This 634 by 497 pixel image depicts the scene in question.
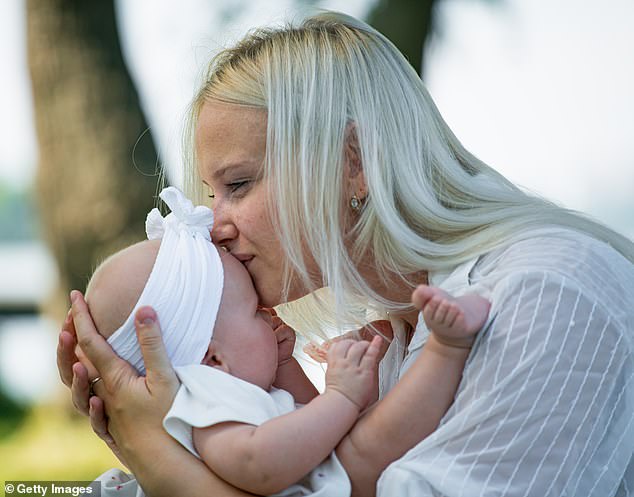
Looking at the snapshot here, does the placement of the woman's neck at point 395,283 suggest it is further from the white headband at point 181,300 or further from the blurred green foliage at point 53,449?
the blurred green foliage at point 53,449

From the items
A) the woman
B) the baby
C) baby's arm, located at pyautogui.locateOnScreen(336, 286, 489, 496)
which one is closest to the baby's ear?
the baby

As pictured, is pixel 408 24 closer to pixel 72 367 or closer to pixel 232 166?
pixel 232 166

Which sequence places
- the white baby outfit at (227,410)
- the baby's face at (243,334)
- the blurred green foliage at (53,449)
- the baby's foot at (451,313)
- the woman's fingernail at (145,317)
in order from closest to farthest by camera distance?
the baby's foot at (451,313), the white baby outfit at (227,410), the woman's fingernail at (145,317), the baby's face at (243,334), the blurred green foliage at (53,449)

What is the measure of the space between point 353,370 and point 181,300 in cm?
39

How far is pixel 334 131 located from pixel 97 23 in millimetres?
3511

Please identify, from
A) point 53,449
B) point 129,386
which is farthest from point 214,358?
point 53,449

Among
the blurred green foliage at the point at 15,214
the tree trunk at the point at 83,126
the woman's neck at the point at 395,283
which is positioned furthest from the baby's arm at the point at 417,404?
the blurred green foliage at the point at 15,214

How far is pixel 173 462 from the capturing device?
1.96m

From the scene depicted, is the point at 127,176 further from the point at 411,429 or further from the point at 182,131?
the point at 411,429

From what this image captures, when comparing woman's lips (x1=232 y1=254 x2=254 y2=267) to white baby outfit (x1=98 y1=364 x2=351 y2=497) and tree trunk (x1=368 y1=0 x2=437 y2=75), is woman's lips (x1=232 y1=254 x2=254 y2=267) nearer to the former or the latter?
white baby outfit (x1=98 y1=364 x2=351 y2=497)

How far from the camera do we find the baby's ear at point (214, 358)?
207cm

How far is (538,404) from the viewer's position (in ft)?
5.82

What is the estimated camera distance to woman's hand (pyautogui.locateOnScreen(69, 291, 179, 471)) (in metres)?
2.00

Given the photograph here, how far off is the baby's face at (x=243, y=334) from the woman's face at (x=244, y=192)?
0.18 ft
